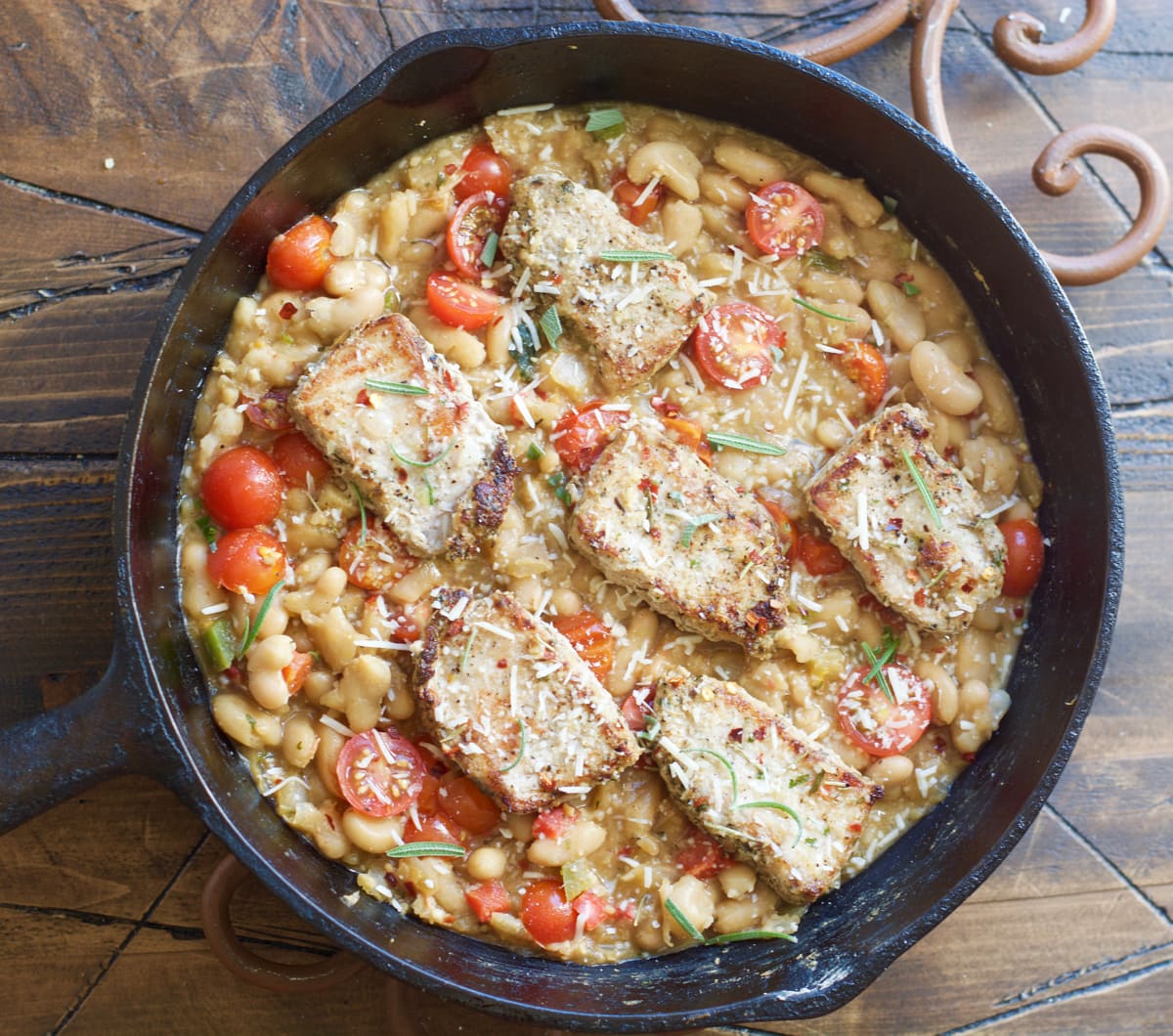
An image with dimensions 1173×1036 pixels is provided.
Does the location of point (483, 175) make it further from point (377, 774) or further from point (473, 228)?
point (377, 774)

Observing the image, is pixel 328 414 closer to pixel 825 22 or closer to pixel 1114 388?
pixel 825 22

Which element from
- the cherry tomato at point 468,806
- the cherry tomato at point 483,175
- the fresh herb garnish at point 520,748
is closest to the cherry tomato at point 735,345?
the cherry tomato at point 483,175

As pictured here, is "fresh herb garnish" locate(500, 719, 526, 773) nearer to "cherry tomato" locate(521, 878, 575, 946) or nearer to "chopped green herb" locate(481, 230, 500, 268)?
"cherry tomato" locate(521, 878, 575, 946)

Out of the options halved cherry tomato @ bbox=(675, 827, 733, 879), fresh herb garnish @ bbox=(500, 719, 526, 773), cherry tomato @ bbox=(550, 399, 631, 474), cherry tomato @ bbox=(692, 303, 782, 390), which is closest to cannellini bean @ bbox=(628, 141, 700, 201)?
cherry tomato @ bbox=(692, 303, 782, 390)

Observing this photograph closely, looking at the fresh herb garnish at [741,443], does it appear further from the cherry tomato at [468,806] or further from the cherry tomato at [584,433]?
the cherry tomato at [468,806]

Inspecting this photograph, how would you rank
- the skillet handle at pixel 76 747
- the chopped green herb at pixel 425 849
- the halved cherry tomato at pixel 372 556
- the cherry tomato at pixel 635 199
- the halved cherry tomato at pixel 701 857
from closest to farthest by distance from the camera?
the skillet handle at pixel 76 747, the chopped green herb at pixel 425 849, the halved cherry tomato at pixel 372 556, the halved cherry tomato at pixel 701 857, the cherry tomato at pixel 635 199

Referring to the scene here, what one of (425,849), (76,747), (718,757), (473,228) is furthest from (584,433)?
(76,747)
